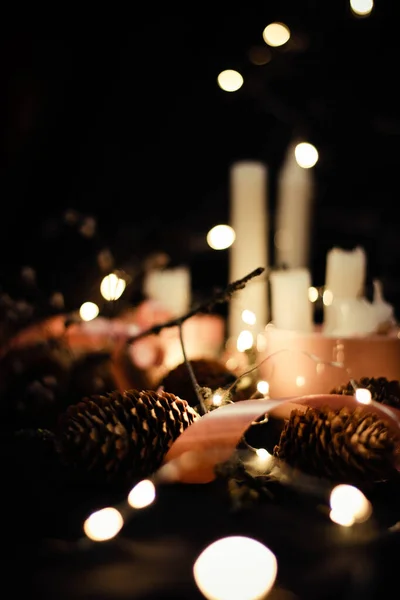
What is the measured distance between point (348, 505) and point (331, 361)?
0.21 meters

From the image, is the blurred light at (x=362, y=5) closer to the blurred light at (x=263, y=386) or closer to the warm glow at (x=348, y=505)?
the blurred light at (x=263, y=386)

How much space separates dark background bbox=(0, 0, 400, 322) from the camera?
1.17 metres

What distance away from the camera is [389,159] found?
120 centimetres

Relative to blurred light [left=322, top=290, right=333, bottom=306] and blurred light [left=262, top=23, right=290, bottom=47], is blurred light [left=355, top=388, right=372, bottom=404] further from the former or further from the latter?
blurred light [left=262, top=23, right=290, bottom=47]

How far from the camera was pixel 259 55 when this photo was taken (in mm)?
1228

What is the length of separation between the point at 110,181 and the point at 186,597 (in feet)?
3.75

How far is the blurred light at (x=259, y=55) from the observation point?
1207 mm

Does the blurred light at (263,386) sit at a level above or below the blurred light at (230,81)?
below

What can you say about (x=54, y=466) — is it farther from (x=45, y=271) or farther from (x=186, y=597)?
(x=45, y=271)

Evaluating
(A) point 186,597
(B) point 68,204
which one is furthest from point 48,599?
(B) point 68,204

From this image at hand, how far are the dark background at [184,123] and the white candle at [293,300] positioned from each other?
15.3 inches

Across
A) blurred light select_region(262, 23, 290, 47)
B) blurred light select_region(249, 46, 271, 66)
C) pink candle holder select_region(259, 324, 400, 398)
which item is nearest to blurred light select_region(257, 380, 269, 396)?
pink candle holder select_region(259, 324, 400, 398)

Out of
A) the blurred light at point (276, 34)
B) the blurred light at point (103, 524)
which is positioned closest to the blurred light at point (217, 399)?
the blurred light at point (103, 524)

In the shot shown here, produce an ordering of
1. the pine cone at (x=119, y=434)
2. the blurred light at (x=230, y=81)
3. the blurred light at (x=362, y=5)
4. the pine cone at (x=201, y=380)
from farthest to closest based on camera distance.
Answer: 1. the blurred light at (x=230, y=81)
2. the blurred light at (x=362, y=5)
3. the pine cone at (x=201, y=380)
4. the pine cone at (x=119, y=434)
